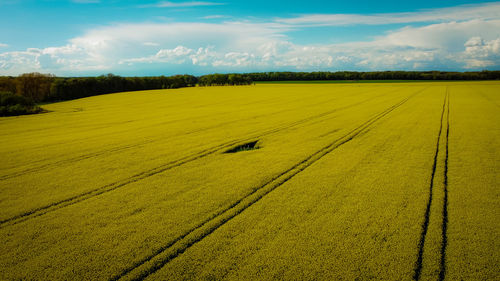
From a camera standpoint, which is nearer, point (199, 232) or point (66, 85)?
point (199, 232)

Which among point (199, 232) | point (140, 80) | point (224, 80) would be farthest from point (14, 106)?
point (224, 80)

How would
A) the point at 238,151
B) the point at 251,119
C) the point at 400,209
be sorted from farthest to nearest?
the point at 251,119 < the point at 238,151 < the point at 400,209

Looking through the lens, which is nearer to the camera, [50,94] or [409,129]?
[409,129]

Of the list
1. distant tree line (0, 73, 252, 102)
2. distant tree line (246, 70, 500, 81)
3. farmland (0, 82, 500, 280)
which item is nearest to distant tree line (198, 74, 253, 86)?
distant tree line (0, 73, 252, 102)

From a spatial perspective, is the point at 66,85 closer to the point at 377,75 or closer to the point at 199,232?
the point at 199,232

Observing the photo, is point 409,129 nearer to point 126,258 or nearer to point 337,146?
point 337,146

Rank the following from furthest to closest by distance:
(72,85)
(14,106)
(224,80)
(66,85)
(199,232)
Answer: (224,80) → (72,85) → (66,85) → (14,106) → (199,232)

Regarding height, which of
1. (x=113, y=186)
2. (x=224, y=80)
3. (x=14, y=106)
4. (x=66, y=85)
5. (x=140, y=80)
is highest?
(x=224, y=80)

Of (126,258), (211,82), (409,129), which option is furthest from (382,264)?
(211,82)

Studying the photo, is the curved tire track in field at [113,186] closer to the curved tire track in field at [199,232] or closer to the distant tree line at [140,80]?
the curved tire track in field at [199,232]
